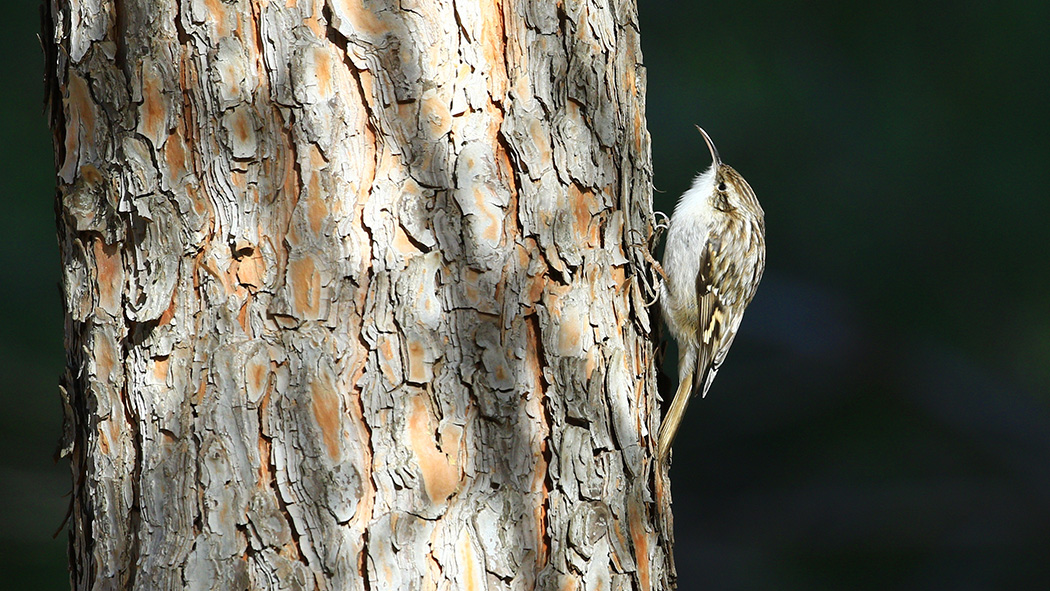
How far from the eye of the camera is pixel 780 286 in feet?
16.1

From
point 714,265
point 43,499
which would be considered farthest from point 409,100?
point 43,499

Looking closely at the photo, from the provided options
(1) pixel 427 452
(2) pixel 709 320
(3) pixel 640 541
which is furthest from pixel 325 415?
(2) pixel 709 320

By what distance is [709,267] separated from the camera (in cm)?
314

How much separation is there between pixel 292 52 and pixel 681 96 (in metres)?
3.08

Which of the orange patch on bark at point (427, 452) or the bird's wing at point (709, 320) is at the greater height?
the bird's wing at point (709, 320)

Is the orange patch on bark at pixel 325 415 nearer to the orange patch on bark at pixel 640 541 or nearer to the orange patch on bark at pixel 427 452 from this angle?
the orange patch on bark at pixel 427 452

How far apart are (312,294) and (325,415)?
19 cm

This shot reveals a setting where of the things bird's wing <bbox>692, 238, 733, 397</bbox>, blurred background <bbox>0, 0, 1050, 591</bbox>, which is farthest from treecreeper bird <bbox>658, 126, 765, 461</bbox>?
blurred background <bbox>0, 0, 1050, 591</bbox>

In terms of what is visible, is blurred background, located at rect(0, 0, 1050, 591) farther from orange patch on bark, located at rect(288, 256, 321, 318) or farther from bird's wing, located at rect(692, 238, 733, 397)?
orange patch on bark, located at rect(288, 256, 321, 318)

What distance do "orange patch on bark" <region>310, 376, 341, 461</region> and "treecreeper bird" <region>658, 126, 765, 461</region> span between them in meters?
1.62

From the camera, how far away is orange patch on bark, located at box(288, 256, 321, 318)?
148 cm

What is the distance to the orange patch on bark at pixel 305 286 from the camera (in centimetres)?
148

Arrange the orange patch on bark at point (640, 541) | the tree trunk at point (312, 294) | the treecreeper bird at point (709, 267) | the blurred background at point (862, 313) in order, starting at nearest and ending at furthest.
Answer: the tree trunk at point (312, 294), the orange patch on bark at point (640, 541), the treecreeper bird at point (709, 267), the blurred background at point (862, 313)

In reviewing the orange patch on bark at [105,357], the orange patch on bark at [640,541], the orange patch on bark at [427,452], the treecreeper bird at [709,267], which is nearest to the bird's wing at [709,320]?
the treecreeper bird at [709,267]
